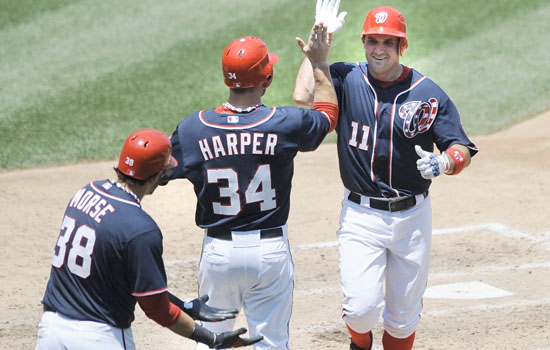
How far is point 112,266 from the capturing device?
3.72m

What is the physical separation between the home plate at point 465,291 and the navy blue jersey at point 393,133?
186 cm

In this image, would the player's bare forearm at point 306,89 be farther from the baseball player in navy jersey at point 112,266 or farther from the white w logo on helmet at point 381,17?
the baseball player in navy jersey at point 112,266

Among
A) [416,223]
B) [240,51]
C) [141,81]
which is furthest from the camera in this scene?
[141,81]

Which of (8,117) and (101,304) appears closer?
(101,304)

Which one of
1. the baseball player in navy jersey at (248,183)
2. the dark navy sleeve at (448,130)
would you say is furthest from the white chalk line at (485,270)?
the baseball player in navy jersey at (248,183)

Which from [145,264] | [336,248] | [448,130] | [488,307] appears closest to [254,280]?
[145,264]

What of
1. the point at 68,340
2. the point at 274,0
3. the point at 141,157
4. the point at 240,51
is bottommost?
the point at 68,340

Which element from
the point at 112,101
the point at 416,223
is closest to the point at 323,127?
the point at 416,223

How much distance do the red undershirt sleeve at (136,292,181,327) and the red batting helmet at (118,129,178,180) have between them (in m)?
0.55

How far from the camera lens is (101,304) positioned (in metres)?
3.79


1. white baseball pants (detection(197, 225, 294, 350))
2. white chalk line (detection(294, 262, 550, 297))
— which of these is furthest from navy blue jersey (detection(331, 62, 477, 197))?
white chalk line (detection(294, 262, 550, 297))

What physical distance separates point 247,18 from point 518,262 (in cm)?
833

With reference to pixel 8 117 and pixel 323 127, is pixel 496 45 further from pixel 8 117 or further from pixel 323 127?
pixel 323 127

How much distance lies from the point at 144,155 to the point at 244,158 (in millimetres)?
697
